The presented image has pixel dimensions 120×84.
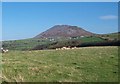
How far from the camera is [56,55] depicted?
25984 mm

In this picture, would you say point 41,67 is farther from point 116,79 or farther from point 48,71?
point 116,79

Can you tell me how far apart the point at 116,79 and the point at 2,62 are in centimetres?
882

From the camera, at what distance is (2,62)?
22.6 metres

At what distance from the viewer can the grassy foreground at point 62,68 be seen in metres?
18.8

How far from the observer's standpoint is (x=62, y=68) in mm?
20859

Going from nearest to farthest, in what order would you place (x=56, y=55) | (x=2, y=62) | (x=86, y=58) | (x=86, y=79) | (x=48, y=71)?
(x=86, y=79) → (x=48, y=71) → (x=2, y=62) → (x=86, y=58) → (x=56, y=55)

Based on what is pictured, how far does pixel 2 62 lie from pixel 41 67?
11.5 ft

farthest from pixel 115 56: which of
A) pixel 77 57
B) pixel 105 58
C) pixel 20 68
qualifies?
pixel 20 68

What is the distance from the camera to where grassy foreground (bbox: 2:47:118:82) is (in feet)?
61.8

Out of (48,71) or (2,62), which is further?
(2,62)

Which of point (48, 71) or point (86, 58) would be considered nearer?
point (48, 71)

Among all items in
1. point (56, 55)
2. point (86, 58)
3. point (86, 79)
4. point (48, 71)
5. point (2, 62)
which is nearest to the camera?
point (86, 79)

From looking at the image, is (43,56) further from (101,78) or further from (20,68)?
(101,78)

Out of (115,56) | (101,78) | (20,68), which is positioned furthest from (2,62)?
(115,56)
